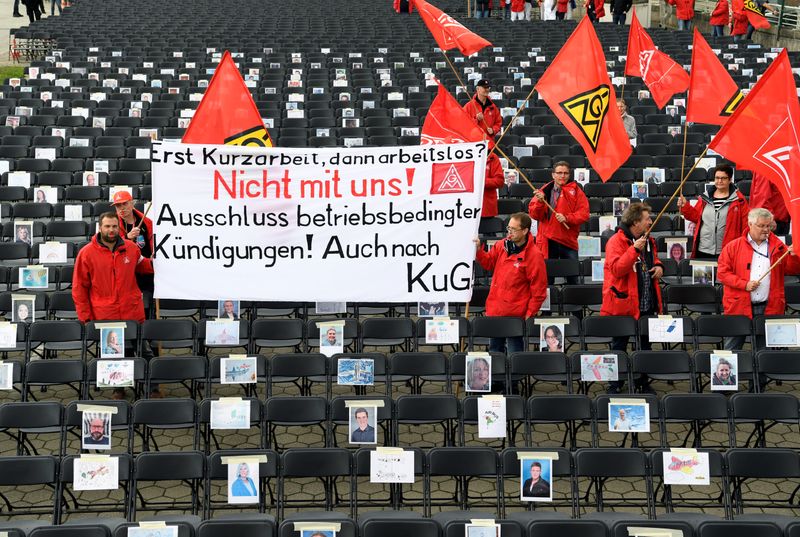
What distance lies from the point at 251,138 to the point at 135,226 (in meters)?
1.66

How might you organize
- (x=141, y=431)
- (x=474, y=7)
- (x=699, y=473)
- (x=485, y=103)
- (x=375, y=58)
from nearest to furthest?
Answer: 1. (x=699, y=473)
2. (x=141, y=431)
3. (x=485, y=103)
4. (x=375, y=58)
5. (x=474, y=7)

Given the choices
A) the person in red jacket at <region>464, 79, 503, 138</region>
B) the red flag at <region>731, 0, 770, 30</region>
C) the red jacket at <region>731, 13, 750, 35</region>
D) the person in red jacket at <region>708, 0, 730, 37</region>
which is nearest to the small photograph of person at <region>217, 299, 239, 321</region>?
the person in red jacket at <region>464, 79, 503, 138</region>

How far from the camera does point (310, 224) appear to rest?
920cm

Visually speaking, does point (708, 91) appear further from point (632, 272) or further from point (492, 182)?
point (632, 272)

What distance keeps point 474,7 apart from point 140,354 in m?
25.6

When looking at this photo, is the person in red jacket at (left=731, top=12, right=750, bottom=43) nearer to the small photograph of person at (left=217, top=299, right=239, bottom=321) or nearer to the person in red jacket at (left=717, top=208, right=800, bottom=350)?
the person in red jacket at (left=717, top=208, right=800, bottom=350)

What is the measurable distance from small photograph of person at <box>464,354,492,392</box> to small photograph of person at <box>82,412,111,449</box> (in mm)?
3375

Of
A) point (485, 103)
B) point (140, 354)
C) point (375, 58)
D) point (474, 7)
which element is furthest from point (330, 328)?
point (474, 7)

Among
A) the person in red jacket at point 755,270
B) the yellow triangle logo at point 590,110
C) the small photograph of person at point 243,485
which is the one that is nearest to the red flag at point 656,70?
the yellow triangle logo at point 590,110

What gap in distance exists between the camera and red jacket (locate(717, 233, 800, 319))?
10.2 metres

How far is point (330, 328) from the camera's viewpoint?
10.1m

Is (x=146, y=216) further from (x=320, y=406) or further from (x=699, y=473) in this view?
(x=699, y=473)

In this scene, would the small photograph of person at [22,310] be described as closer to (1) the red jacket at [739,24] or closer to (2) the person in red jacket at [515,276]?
(2) the person in red jacket at [515,276]

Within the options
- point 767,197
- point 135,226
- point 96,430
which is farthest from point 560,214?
point 96,430
